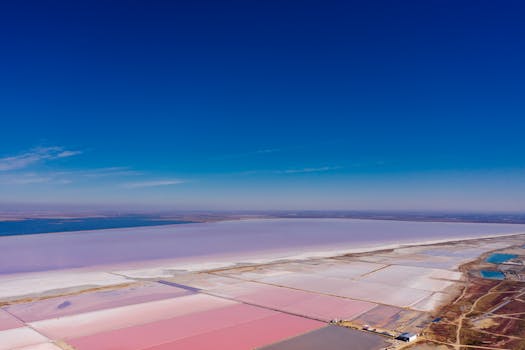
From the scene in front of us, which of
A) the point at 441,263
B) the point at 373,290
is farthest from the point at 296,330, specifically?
the point at 441,263

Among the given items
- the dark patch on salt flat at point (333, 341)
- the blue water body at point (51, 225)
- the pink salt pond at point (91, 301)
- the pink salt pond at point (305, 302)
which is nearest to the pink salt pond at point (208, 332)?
the dark patch on salt flat at point (333, 341)

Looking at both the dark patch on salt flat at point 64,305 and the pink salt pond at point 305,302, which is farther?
the dark patch on salt flat at point 64,305

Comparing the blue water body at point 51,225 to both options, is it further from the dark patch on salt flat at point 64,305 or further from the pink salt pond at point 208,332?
the pink salt pond at point 208,332

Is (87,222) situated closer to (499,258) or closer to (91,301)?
(91,301)

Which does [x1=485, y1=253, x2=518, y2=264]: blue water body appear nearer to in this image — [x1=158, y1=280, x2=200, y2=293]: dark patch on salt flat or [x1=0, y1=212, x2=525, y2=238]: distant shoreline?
[x1=158, y1=280, x2=200, y2=293]: dark patch on salt flat

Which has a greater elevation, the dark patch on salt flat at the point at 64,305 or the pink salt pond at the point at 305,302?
the dark patch on salt flat at the point at 64,305
